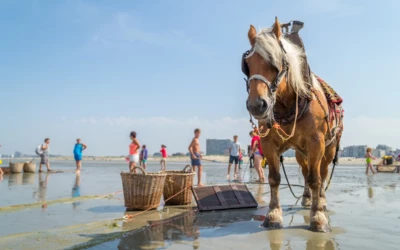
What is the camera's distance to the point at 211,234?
4.67 meters

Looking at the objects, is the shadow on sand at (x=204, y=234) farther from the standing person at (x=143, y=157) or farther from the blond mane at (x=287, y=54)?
the standing person at (x=143, y=157)

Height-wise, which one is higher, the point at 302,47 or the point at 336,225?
the point at 302,47

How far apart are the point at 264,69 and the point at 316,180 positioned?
2014 mm

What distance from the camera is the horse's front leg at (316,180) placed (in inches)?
188

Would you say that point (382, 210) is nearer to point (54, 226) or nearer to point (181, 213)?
point (181, 213)

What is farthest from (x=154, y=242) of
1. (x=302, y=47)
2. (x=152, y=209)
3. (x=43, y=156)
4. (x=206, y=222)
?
(x=43, y=156)

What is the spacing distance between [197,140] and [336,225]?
24.6 feet

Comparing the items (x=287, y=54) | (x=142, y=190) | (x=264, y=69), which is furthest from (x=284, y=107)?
(x=142, y=190)

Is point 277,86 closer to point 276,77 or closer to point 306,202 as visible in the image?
point 276,77

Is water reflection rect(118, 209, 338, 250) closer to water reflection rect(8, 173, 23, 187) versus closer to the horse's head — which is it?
the horse's head

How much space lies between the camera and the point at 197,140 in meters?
12.3

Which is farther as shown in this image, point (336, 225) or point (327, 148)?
point (327, 148)

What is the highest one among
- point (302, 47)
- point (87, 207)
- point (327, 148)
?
point (302, 47)

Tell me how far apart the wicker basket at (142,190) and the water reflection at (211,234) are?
112 cm
